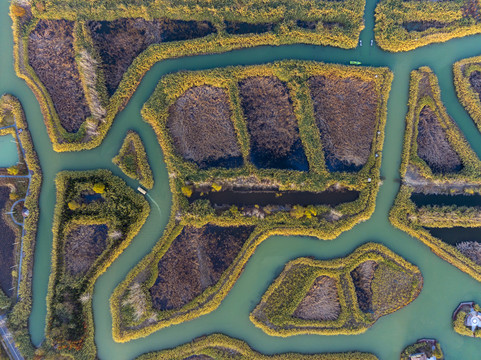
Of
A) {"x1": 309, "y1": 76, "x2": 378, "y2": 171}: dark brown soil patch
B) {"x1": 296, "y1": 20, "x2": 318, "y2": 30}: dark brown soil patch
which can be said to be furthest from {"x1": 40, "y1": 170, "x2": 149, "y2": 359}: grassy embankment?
{"x1": 296, "y1": 20, "x2": 318, "y2": 30}: dark brown soil patch

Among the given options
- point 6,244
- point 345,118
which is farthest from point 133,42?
point 6,244

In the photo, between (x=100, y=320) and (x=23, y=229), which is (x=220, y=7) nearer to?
(x=23, y=229)

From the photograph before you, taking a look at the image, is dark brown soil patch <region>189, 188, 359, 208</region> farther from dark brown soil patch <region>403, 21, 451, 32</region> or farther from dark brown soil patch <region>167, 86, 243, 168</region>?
dark brown soil patch <region>403, 21, 451, 32</region>

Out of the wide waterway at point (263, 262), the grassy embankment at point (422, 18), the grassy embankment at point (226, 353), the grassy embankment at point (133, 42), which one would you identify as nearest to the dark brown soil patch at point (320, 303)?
the wide waterway at point (263, 262)

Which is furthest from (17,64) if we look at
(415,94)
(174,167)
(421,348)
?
(421,348)

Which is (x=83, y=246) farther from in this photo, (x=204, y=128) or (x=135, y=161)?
(x=204, y=128)

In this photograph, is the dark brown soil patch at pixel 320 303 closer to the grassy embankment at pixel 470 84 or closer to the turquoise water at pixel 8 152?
the grassy embankment at pixel 470 84
